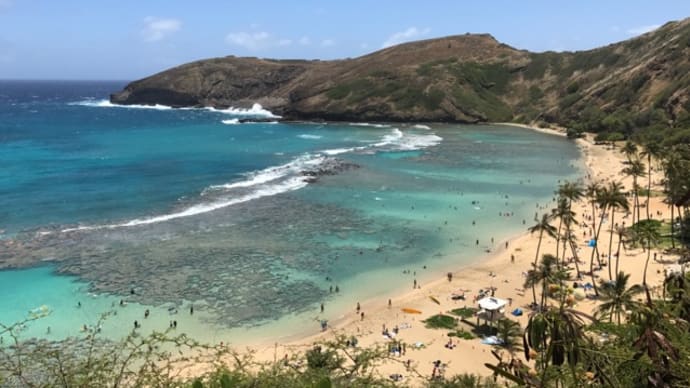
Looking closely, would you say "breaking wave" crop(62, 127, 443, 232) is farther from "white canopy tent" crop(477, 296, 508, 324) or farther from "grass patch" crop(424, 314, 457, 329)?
"white canopy tent" crop(477, 296, 508, 324)

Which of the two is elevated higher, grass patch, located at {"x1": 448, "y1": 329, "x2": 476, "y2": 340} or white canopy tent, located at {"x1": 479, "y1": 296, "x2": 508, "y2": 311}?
white canopy tent, located at {"x1": 479, "y1": 296, "x2": 508, "y2": 311}

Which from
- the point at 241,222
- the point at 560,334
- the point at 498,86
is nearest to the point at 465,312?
the point at 560,334

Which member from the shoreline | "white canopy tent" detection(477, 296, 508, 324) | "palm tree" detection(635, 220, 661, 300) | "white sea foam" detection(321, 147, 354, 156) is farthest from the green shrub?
"white sea foam" detection(321, 147, 354, 156)

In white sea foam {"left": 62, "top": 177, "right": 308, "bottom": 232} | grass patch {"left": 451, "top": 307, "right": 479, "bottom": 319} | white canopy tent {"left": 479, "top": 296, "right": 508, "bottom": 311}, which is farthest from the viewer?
white sea foam {"left": 62, "top": 177, "right": 308, "bottom": 232}

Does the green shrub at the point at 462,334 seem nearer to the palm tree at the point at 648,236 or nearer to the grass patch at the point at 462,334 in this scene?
the grass patch at the point at 462,334

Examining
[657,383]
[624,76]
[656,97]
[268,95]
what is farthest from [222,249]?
[268,95]

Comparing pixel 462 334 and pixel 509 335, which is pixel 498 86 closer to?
pixel 462 334
